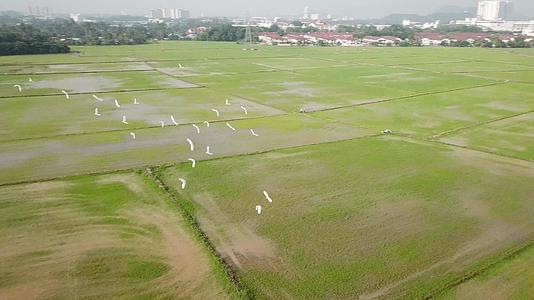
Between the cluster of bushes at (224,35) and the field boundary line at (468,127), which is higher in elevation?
the cluster of bushes at (224,35)

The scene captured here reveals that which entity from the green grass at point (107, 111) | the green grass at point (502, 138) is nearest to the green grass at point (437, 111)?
the green grass at point (502, 138)

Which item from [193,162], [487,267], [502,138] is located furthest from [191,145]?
[502,138]

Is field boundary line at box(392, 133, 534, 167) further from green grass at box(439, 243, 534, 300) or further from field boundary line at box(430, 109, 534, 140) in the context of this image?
green grass at box(439, 243, 534, 300)

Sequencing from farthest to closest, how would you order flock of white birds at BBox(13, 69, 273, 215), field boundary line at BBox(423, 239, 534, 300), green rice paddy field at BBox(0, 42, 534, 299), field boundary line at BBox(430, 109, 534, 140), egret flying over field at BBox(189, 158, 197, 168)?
field boundary line at BBox(430, 109, 534, 140)
egret flying over field at BBox(189, 158, 197, 168)
flock of white birds at BBox(13, 69, 273, 215)
green rice paddy field at BBox(0, 42, 534, 299)
field boundary line at BBox(423, 239, 534, 300)

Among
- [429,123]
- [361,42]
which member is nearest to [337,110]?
[429,123]

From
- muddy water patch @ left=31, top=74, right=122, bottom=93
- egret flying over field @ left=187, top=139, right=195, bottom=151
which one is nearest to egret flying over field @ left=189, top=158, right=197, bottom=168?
egret flying over field @ left=187, top=139, right=195, bottom=151

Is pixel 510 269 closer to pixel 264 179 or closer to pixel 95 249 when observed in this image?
pixel 264 179

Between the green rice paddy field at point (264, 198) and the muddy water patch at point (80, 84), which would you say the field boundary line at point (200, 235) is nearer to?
the green rice paddy field at point (264, 198)
